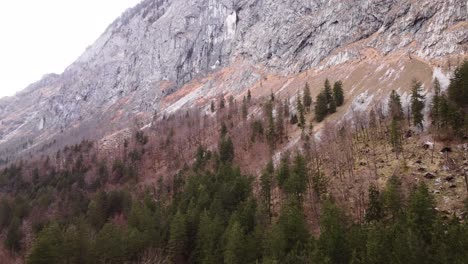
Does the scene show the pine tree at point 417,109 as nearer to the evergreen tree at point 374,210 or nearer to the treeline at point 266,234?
the treeline at point 266,234

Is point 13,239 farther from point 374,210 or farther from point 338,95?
point 338,95

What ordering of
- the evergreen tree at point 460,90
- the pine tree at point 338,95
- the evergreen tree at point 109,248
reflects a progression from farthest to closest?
the pine tree at point 338,95 → the evergreen tree at point 460,90 → the evergreen tree at point 109,248

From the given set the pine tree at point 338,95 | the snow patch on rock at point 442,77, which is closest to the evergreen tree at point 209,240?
the pine tree at point 338,95

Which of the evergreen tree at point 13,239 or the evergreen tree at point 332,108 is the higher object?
the evergreen tree at point 332,108

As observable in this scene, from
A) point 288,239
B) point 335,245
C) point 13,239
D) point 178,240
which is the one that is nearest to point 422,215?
point 335,245

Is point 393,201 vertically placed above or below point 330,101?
below

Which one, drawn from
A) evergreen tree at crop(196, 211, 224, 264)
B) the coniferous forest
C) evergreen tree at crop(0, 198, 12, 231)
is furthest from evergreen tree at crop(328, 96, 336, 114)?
evergreen tree at crop(0, 198, 12, 231)

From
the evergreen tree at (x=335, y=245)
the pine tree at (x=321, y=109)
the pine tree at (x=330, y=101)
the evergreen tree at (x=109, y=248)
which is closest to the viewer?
the evergreen tree at (x=335, y=245)

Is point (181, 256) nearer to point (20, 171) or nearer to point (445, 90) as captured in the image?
point (445, 90)

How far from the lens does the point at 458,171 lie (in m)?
64.4

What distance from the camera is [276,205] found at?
255 ft

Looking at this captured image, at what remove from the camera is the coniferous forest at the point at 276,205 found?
152ft

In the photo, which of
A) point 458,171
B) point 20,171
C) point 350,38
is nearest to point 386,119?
point 458,171

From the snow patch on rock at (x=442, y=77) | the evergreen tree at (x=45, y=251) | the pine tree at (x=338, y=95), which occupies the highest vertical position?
the pine tree at (x=338, y=95)
